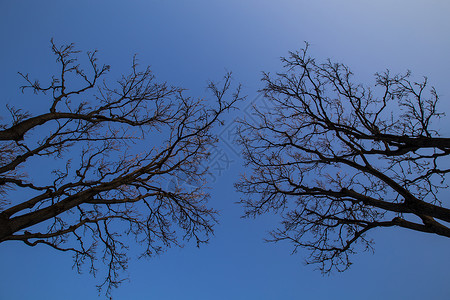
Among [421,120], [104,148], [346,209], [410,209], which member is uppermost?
[104,148]

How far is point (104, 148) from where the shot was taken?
679cm

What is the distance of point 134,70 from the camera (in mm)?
6793

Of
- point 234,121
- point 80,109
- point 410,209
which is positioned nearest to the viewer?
point 410,209

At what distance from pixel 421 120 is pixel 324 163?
2.47m

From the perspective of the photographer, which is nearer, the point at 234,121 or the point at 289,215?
the point at 289,215

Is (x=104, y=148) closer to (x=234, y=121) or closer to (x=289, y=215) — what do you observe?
(x=234, y=121)

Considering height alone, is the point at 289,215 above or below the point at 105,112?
below

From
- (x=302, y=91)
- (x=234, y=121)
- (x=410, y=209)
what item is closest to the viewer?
(x=410, y=209)

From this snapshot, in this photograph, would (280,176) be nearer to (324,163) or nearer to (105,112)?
(324,163)

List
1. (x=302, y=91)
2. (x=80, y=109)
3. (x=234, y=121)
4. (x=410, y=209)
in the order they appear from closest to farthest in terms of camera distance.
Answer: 1. (x=410, y=209)
2. (x=80, y=109)
3. (x=302, y=91)
4. (x=234, y=121)

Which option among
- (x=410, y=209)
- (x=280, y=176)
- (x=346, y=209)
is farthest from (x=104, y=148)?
(x=410, y=209)

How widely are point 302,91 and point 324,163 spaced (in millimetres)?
2201

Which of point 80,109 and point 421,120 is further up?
point 80,109

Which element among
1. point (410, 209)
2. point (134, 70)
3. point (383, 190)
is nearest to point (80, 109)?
point (134, 70)
